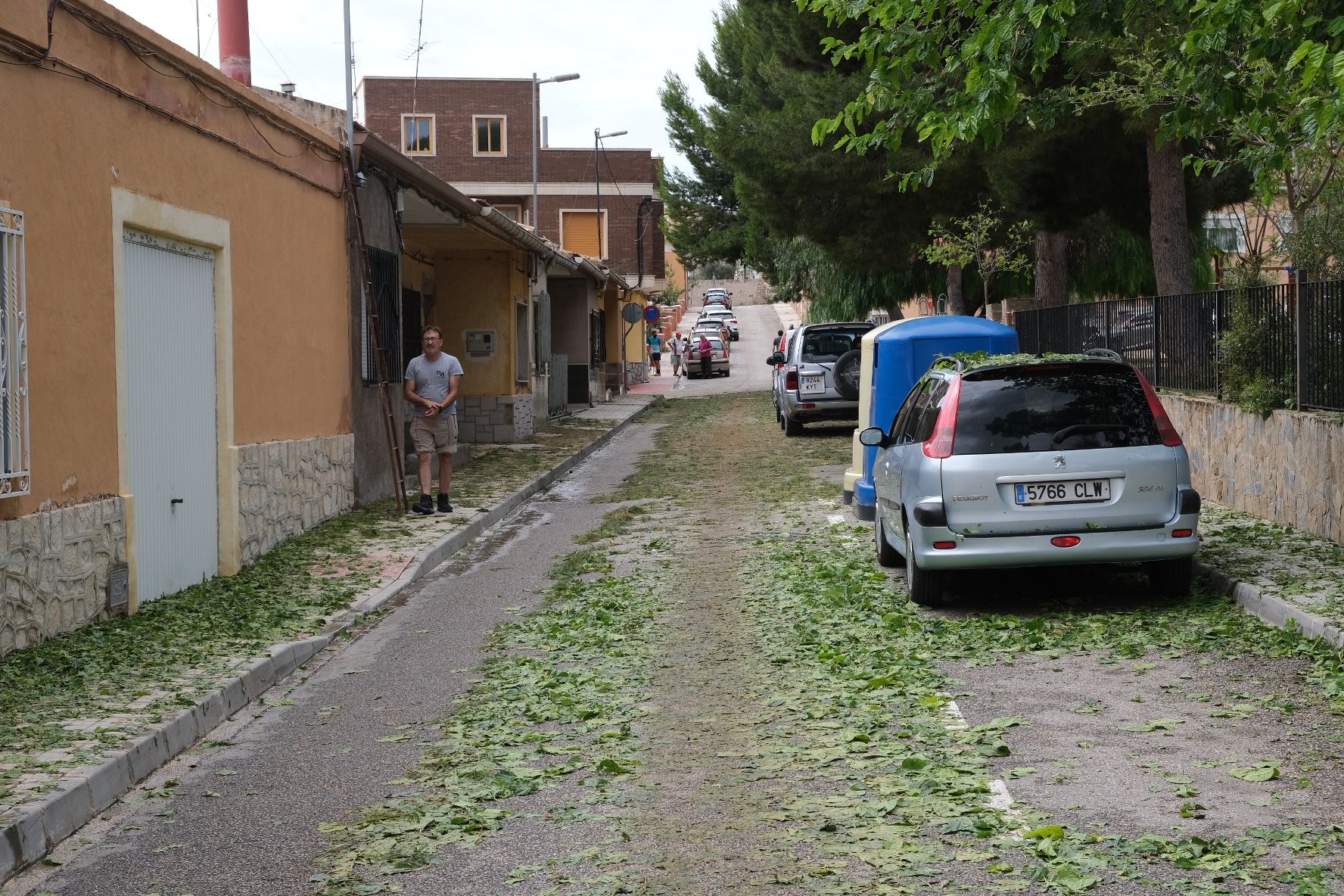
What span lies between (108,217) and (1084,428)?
6.33m

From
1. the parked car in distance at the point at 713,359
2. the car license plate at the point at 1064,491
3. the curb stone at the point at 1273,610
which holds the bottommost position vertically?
the curb stone at the point at 1273,610

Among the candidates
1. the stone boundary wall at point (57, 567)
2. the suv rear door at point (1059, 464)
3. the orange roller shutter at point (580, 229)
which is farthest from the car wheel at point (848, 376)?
the orange roller shutter at point (580, 229)

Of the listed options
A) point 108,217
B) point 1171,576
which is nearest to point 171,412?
point 108,217

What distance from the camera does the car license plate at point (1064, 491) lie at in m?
8.83

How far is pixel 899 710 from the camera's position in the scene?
6.63m

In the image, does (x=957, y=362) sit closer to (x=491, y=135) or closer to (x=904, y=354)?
(x=904, y=354)

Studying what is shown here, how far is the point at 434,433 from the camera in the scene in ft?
49.2

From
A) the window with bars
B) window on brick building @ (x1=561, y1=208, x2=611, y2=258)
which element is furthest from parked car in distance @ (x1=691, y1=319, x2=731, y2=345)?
the window with bars

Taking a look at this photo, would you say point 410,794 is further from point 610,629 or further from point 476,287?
point 476,287

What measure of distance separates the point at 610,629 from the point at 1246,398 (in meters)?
7.35

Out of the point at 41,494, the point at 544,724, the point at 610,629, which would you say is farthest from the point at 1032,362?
the point at 41,494

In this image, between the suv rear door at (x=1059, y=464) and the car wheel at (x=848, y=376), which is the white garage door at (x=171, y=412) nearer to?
the suv rear door at (x=1059, y=464)

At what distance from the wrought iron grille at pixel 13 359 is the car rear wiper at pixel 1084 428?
19.8 ft

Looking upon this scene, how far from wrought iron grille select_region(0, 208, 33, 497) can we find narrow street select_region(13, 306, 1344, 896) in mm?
1905
